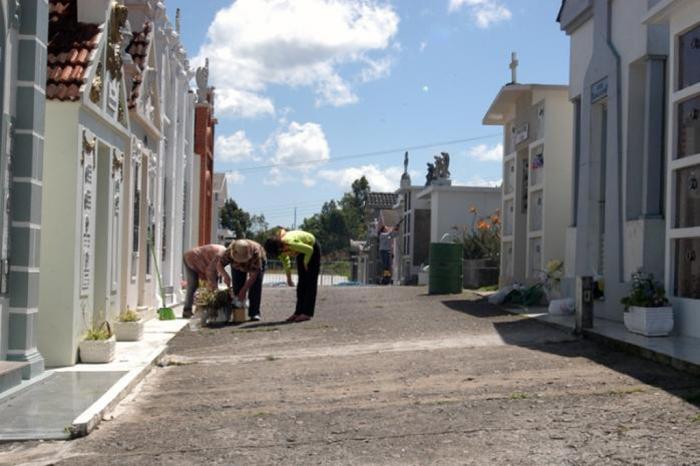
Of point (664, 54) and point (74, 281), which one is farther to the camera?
point (664, 54)

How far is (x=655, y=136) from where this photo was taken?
1328 cm

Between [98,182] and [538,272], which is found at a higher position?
[98,182]

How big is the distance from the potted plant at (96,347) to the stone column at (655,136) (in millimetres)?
7979

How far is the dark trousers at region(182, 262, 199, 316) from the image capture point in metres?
17.1

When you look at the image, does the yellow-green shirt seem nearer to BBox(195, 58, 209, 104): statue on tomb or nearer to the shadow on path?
the shadow on path

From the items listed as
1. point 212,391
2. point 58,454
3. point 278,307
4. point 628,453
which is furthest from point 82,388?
point 278,307

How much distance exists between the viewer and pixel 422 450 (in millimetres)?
6141

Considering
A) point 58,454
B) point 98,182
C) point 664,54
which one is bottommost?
point 58,454

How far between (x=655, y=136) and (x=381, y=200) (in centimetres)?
5421

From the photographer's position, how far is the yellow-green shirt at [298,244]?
15273mm

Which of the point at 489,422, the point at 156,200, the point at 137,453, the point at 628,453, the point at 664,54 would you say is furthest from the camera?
the point at 156,200

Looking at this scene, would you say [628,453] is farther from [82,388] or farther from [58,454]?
[82,388]

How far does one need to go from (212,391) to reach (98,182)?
409cm

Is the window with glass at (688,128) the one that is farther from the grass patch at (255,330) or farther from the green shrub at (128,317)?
the green shrub at (128,317)
